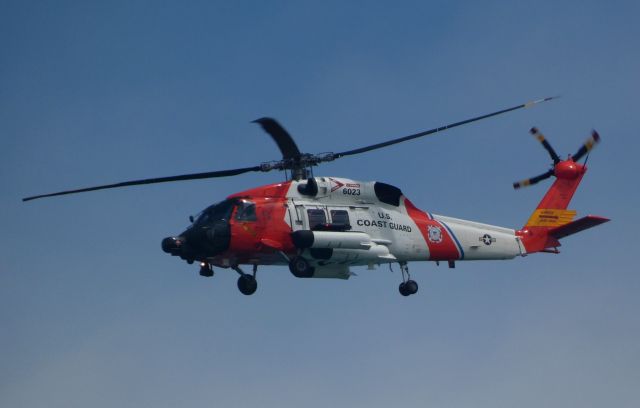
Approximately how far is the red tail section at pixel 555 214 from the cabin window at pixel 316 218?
9471 millimetres

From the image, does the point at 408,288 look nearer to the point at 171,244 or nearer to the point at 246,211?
the point at 246,211

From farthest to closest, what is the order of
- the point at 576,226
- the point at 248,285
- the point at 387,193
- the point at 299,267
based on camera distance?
the point at 576,226 < the point at 387,193 < the point at 248,285 < the point at 299,267

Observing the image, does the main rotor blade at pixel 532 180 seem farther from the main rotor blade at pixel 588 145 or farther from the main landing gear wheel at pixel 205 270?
the main landing gear wheel at pixel 205 270

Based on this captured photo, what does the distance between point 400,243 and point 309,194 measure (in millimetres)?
4077

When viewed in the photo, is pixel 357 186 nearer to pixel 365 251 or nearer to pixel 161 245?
→ pixel 365 251

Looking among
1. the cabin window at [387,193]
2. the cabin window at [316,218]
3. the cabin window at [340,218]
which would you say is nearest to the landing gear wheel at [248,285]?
the cabin window at [316,218]

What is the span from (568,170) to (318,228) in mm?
12349

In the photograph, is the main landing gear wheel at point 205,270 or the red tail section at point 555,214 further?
the red tail section at point 555,214

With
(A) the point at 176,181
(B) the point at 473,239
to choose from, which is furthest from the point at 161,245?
(B) the point at 473,239

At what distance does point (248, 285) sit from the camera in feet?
111

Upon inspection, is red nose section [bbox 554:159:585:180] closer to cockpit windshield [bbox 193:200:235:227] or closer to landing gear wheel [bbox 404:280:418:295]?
landing gear wheel [bbox 404:280:418:295]

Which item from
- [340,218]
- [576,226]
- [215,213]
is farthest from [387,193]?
[576,226]

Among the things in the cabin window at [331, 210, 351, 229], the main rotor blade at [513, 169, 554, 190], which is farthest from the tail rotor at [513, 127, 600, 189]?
the cabin window at [331, 210, 351, 229]

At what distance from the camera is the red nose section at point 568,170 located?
4025cm
